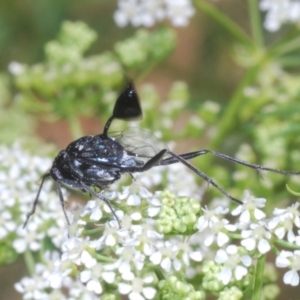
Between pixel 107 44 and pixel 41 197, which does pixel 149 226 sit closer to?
pixel 41 197

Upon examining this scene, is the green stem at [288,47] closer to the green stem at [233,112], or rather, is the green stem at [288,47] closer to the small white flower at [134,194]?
the green stem at [233,112]

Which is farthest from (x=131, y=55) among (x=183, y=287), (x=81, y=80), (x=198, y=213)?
(x=183, y=287)

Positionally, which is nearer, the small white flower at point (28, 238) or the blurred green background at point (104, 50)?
the small white flower at point (28, 238)

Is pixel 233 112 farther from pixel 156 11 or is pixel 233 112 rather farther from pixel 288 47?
pixel 156 11

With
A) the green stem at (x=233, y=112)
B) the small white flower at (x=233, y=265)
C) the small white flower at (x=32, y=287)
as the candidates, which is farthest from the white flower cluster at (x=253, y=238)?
the green stem at (x=233, y=112)

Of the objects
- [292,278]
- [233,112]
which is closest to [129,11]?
[233,112]

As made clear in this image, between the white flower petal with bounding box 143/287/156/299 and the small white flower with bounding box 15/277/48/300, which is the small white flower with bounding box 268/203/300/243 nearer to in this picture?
the white flower petal with bounding box 143/287/156/299

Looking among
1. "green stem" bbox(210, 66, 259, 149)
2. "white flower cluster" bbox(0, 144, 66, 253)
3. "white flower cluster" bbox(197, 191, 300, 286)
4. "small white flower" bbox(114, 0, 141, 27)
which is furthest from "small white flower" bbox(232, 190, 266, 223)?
"small white flower" bbox(114, 0, 141, 27)
